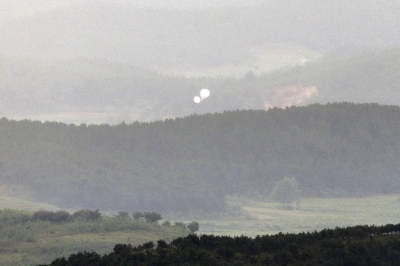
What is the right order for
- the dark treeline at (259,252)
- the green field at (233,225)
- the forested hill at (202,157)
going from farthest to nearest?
the forested hill at (202,157)
the green field at (233,225)
the dark treeline at (259,252)

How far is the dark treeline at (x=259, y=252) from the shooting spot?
2162 centimetres

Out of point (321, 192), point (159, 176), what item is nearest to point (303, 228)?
point (321, 192)

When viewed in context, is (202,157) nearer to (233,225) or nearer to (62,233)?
(233,225)

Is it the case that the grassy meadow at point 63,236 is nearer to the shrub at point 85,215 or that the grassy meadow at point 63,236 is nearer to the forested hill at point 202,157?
the shrub at point 85,215

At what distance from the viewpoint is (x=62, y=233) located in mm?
72375

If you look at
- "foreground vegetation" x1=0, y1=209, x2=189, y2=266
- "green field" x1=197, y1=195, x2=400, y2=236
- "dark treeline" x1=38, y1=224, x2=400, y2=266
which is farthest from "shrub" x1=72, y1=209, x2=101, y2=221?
"dark treeline" x1=38, y1=224, x2=400, y2=266

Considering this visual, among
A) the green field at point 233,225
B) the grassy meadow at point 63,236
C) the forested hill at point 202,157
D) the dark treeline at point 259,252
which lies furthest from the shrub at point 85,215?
the forested hill at point 202,157

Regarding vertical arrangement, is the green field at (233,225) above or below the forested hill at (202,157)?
below

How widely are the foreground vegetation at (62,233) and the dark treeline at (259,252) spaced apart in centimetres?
3967

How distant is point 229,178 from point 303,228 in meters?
48.5

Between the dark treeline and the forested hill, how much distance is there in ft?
422

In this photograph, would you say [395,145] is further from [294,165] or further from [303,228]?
[303,228]

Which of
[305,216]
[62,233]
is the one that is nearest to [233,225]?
[305,216]

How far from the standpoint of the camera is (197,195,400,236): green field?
5102 inches
